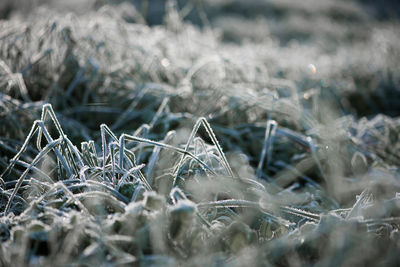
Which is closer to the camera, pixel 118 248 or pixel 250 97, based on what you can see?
pixel 118 248

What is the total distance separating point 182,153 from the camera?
799mm

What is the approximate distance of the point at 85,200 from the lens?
0.70m

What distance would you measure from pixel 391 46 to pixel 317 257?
258 centimetres

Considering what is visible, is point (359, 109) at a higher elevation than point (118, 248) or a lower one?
lower

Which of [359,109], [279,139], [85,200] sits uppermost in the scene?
[85,200]

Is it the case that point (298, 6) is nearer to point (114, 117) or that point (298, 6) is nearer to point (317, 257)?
point (114, 117)

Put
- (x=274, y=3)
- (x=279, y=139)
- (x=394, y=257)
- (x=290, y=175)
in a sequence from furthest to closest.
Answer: (x=274, y=3), (x=279, y=139), (x=290, y=175), (x=394, y=257)

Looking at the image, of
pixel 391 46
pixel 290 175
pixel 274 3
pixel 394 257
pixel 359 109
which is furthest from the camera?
pixel 274 3

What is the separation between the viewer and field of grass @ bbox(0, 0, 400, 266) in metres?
0.60

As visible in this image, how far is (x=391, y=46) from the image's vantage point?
2668 mm

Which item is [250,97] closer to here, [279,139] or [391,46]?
[279,139]

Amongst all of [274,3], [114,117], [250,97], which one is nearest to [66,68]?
[114,117]

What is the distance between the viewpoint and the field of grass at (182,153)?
0.60 meters

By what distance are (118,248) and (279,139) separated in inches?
33.2
